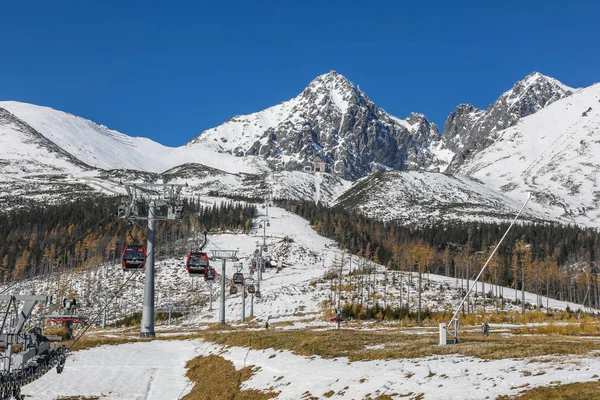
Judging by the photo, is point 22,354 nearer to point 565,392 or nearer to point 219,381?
point 219,381

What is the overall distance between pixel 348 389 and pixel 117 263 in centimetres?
16053

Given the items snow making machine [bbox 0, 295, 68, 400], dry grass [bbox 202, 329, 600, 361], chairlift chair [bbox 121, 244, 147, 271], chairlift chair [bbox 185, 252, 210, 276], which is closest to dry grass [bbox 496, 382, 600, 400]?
dry grass [bbox 202, 329, 600, 361]

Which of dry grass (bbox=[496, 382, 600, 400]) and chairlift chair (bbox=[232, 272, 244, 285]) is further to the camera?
chairlift chair (bbox=[232, 272, 244, 285])

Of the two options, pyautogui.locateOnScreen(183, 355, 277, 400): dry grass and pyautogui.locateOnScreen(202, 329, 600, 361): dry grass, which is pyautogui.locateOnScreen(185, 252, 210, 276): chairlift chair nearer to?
pyautogui.locateOnScreen(202, 329, 600, 361): dry grass

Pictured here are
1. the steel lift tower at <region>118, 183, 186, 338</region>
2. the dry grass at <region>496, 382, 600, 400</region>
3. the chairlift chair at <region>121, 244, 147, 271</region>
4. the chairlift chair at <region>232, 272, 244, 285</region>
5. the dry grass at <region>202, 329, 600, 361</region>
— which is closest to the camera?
the dry grass at <region>496, 382, 600, 400</region>

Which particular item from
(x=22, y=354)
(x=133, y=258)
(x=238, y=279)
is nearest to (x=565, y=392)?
(x=22, y=354)

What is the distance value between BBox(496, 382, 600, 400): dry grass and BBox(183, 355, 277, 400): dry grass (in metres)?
10.8

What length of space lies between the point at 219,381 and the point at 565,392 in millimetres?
18154

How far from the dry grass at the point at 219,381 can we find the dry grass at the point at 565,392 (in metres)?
10.8

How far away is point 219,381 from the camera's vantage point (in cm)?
2898

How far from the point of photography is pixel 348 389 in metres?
21.2

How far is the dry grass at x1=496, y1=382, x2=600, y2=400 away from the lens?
15164 mm

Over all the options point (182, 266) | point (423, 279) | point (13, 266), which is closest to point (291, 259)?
point (182, 266)

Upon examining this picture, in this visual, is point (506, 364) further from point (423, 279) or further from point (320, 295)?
point (423, 279)
